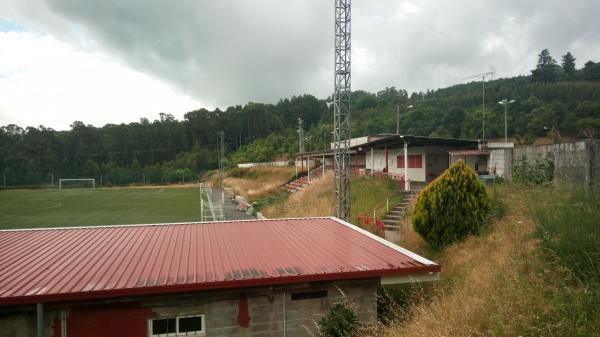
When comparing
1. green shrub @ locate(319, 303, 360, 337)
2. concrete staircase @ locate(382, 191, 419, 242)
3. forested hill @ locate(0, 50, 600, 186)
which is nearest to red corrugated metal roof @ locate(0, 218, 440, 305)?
green shrub @ locate(319, 303, 360, 337)

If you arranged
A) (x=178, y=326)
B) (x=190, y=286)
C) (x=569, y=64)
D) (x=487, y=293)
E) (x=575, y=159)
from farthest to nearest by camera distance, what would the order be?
1. (x=569, y=64)
2. (x=575, y=159)
3. (x=178, y=326)
4. (x=190, y=286)
5. (x=487, y=293)

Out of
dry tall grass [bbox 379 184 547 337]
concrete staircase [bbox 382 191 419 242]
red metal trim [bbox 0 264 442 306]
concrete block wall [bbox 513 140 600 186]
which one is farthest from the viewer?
concrete staircase [bbox 382 191 419 242]

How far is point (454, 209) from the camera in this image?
31.3 feet

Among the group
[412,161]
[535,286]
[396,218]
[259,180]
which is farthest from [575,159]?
[259,180]

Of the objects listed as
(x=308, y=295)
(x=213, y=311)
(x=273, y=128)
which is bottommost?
(x=213, y=311)

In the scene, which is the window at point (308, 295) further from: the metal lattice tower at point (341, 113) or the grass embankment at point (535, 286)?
the metal lattice tower at point (341, 113)

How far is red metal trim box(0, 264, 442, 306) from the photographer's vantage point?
5.34 metres

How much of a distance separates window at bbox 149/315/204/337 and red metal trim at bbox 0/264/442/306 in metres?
0.72

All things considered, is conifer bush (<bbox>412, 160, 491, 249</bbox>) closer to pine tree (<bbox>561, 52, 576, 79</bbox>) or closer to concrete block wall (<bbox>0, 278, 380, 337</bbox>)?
concrete block wall (<bbox>0, 278, 380, 337</bbox>)

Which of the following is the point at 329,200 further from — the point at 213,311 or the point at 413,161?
the point at 213,311

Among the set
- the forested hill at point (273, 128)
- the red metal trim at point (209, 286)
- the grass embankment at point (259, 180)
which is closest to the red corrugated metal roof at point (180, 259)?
the red metal trim at point (209, 286)

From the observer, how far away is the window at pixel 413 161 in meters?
21.2

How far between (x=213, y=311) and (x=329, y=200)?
14645 mm

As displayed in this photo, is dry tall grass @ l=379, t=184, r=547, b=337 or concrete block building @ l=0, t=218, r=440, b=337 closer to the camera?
dry tall grass @ l=379, t=184, r=547, b=337
